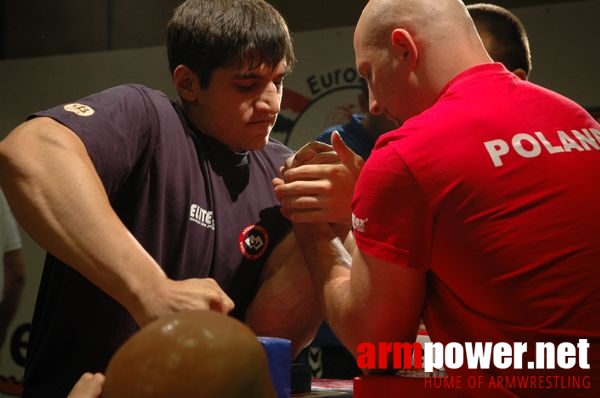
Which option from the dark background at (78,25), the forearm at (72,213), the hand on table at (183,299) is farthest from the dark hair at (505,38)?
the dark background at (78,25)

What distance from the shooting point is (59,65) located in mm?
3994

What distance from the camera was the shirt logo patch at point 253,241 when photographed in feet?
5.10

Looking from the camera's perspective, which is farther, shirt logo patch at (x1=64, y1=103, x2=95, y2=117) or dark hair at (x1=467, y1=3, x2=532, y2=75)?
dark hair at (x1=467, y1=3, x2=532, y2=75)

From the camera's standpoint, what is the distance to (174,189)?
4.79 ft

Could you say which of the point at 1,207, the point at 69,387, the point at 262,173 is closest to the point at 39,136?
the point at 69,387

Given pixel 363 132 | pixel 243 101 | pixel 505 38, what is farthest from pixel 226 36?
pixel 363 132

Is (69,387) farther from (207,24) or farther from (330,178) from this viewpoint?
(207,24)

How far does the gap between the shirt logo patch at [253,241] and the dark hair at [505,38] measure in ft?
2.69

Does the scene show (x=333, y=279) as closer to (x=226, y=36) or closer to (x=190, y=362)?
(x=226, y=36)

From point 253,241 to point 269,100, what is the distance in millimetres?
262

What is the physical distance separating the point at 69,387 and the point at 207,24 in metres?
0.68

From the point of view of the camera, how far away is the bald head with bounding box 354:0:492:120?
4.57 feet

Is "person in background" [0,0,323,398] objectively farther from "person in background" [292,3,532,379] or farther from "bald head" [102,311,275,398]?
"bald head" [102,311,275,398]

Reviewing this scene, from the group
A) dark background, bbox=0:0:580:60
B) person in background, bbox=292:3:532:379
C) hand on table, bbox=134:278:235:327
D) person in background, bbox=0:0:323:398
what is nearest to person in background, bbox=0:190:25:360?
person in background, bbox=292:3:532:379
